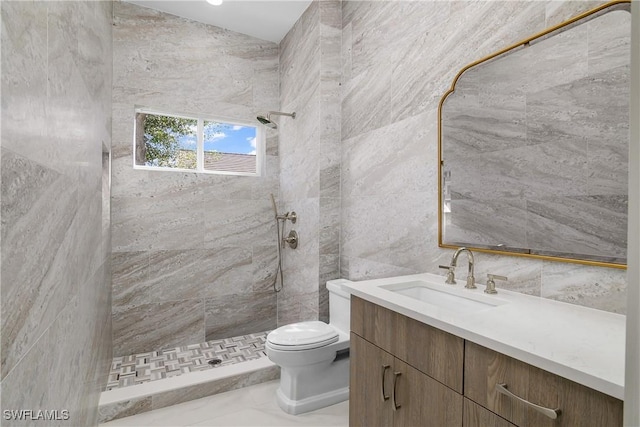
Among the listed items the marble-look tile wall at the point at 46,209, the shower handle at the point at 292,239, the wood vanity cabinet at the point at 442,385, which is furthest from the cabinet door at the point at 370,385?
the shower handle at the point at 292,239

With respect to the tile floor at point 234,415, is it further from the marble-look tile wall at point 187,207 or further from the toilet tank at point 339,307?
the marble-look tile wall at point 187,207

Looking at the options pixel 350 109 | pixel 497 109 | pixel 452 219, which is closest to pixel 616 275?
pixel 452 219

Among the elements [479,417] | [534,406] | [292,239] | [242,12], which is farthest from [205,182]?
[534,406]

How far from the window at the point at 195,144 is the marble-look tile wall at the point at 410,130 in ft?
3.86

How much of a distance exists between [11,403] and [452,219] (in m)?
1.74

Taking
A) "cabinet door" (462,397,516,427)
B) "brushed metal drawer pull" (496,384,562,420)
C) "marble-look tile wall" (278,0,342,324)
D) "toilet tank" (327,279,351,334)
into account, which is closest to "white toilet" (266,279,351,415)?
"toilet tank" (327,279,351,334)

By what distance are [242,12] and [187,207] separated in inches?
71.2

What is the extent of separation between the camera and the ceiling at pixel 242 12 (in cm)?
275

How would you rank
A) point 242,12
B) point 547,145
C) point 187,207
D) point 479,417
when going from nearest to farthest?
point 479,417 → point 547,145 → point 242,12 → point 187,207

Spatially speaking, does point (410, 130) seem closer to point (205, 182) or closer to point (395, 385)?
point (395, 385)

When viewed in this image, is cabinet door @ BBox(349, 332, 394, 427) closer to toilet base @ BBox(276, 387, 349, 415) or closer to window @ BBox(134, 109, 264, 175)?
toilet base @ BBox(276, 387, 349, 415)

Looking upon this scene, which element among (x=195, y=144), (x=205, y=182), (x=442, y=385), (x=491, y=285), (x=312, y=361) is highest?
(x=195, y=144)

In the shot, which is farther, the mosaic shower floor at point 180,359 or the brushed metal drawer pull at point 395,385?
the mosaic shower floor at point 180,359

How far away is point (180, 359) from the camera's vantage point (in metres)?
2.70
